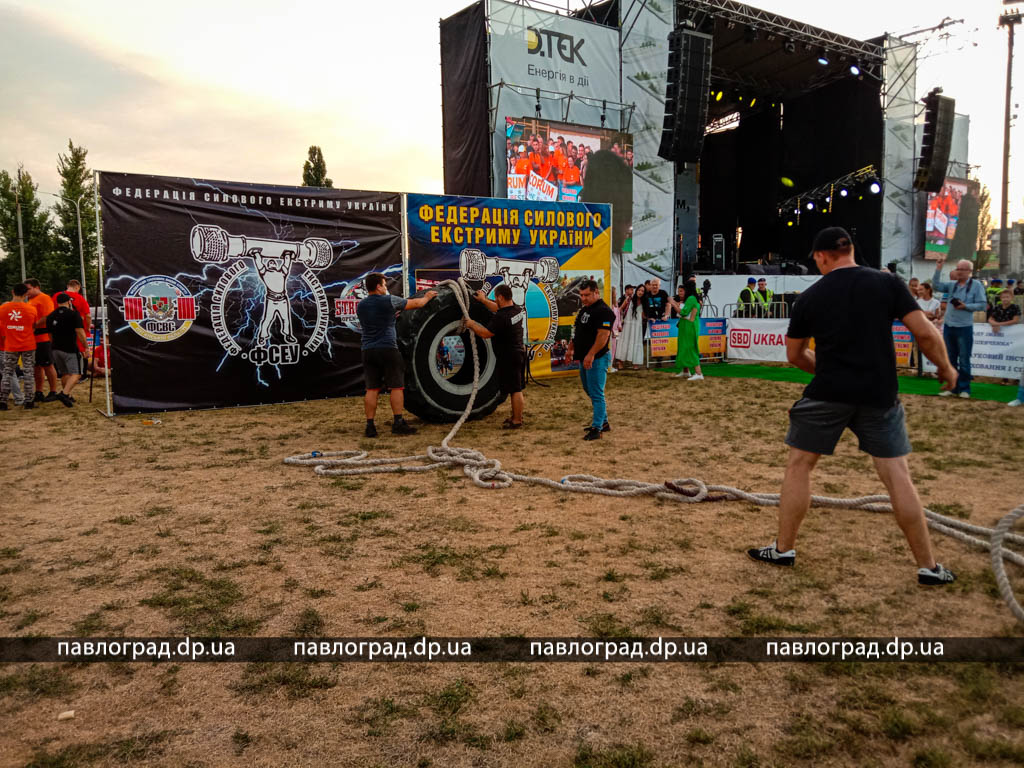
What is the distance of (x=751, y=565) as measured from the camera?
4.09 metres

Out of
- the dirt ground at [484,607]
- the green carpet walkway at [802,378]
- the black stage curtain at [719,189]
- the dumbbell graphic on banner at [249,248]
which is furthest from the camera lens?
the black stage curtain at [719,189]

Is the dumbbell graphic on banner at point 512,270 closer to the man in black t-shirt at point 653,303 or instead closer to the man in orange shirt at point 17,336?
the man in black t-shirt at point 653,303

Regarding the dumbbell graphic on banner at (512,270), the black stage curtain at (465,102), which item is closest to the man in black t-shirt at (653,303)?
the dumbbell graphic on banner at (512,270)

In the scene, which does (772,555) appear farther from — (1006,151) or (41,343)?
(1006,151)

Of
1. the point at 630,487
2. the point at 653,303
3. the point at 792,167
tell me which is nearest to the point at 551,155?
the point at 653,303

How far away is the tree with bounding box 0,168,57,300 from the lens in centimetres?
3572

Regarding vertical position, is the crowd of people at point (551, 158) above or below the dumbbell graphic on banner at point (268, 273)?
above

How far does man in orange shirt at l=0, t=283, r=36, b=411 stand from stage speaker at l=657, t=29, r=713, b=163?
16733mm

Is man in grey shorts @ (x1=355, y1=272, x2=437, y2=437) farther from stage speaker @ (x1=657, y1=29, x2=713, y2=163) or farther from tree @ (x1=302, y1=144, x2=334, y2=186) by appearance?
tree @ (x1=302, y1=144, x2=334, y2=186)

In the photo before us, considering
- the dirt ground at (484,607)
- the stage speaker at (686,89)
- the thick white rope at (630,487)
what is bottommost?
the dirt ground at (484,607)

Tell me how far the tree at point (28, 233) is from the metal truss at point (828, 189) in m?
35.3

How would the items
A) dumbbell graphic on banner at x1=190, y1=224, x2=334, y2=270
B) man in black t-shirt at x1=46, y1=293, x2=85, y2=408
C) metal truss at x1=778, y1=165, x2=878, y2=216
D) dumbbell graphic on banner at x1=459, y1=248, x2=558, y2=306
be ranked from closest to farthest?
dumbbell graphic on banner at x1=190, y1=224, x2=334, y2=270, man in black t-shirt at x1=46, y1=293, x2=85, y2=408, dumbbell graphic on banner at x1=459, y1=248, x2=558, y2=306, metal truss at x1=778, y1=165, x2=878, y2=216

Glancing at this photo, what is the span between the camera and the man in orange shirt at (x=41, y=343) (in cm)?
1118

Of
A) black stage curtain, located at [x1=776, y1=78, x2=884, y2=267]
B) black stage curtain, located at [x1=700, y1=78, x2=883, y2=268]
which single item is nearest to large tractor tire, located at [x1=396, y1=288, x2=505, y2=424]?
black stage curtain, located at [x1=776, y1=78, x2=884, y2=267]
